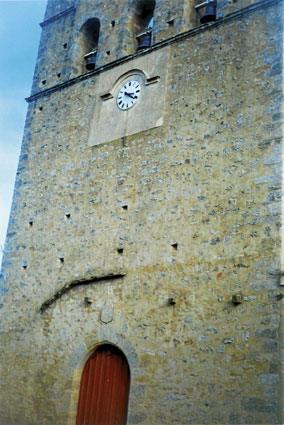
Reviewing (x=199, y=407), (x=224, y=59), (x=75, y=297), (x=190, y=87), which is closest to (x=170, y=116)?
(x=190, y=87)

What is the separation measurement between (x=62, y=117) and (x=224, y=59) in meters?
3.84

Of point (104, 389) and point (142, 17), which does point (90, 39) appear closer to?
point (142, 17)

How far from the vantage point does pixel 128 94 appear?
438 inches

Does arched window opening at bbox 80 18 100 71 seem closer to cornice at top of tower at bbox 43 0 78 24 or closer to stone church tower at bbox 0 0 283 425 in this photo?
stone church tower at bbox 0 0 283 425

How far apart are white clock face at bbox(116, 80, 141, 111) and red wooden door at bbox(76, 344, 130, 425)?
4.57 metres

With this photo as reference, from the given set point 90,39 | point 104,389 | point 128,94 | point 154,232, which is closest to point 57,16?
point 90,39

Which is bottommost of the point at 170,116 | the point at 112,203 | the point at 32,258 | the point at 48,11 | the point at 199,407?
the point at 199,407

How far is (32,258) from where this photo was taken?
36.8ft

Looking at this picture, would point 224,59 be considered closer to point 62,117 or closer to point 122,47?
point 122,47

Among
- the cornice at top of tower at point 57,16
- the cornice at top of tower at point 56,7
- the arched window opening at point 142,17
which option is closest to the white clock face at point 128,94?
the arched window opening at point 142,17

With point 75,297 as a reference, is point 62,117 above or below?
above

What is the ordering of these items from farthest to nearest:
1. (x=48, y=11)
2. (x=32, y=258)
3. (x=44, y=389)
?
(x=48, y=11) → (x=32, y=258) → (x=44, y=389)

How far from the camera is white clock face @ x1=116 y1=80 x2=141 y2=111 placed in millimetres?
11031

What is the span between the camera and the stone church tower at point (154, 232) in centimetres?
829
